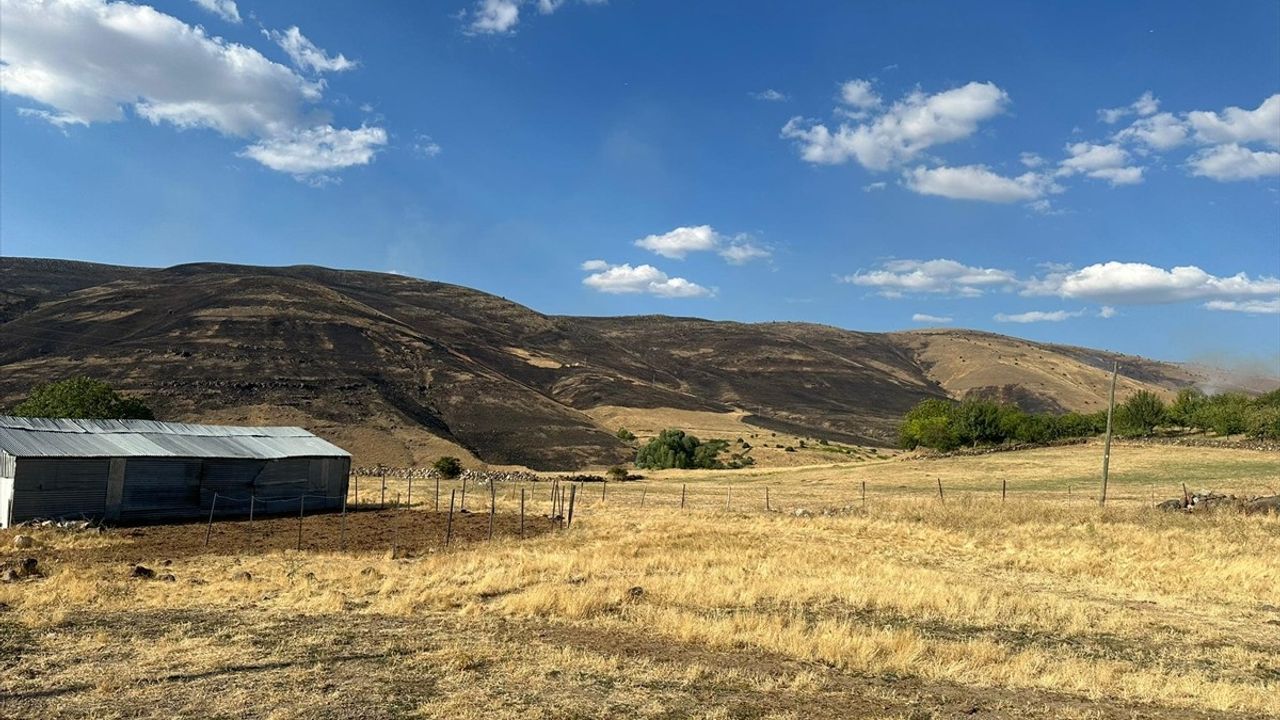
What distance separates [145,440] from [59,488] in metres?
5.63

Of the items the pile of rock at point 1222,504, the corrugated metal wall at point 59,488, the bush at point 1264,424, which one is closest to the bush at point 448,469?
the corrugated metal wall at point 59,488

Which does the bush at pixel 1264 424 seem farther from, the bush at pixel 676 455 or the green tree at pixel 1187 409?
the bush at pixel 676 455

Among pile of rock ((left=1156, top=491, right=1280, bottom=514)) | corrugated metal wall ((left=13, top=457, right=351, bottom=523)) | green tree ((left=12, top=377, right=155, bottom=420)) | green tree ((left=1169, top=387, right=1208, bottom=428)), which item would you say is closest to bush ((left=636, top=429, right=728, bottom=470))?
corrugated metal wall ((left=13, top=457, right=351, bottom=523))

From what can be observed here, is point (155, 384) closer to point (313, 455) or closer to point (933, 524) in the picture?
point (313, 455)

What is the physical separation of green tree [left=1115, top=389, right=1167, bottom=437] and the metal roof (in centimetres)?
8634

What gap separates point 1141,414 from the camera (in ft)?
Answer: 302

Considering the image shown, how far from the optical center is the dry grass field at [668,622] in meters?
11.4

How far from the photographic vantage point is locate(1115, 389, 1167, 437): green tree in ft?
299

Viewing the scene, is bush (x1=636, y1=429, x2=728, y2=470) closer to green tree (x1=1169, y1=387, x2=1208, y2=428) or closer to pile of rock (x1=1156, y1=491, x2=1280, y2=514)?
pile of rock (x1=1156, y1=491, x2=1280, y2=514)

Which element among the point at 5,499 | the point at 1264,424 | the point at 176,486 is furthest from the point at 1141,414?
the point at 5,499

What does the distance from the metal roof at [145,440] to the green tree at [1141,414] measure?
283 ft

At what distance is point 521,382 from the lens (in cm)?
14550

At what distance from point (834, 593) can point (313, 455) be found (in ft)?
108

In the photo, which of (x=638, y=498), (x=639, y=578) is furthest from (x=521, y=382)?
(x=639, y=578)
